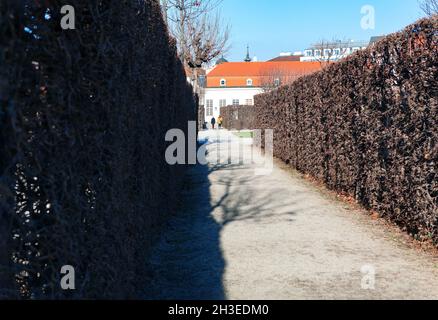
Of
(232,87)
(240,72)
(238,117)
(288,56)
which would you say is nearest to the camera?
(238,117)

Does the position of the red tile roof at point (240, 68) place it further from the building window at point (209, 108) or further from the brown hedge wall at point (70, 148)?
the brown hedge wall at point (70, 148)

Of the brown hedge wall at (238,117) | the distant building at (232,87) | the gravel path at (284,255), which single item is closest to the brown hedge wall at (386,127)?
the gravel path at (284,255)

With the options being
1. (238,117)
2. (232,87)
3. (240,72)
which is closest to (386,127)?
(238,117)

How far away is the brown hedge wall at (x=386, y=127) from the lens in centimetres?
482

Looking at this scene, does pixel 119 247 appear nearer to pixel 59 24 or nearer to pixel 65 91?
pixel 65 91

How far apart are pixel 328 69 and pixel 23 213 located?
7844 mm

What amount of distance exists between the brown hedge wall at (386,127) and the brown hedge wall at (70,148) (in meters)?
3.39

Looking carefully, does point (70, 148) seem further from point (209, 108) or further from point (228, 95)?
point (228, 95)

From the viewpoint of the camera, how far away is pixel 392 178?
5.73 metres

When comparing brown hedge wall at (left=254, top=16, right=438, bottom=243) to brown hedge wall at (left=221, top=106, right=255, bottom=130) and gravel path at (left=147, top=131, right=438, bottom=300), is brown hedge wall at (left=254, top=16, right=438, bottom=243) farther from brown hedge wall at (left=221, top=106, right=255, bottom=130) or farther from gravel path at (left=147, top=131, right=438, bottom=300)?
brown hedge wall at (left=221, top=106, right=255, bottom=130)

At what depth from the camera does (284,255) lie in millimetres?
4805

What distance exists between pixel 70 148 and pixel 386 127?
5047 millimetres

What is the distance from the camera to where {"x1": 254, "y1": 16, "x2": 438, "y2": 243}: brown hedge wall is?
190 inches

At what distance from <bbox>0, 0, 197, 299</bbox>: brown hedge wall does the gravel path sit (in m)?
0.87
